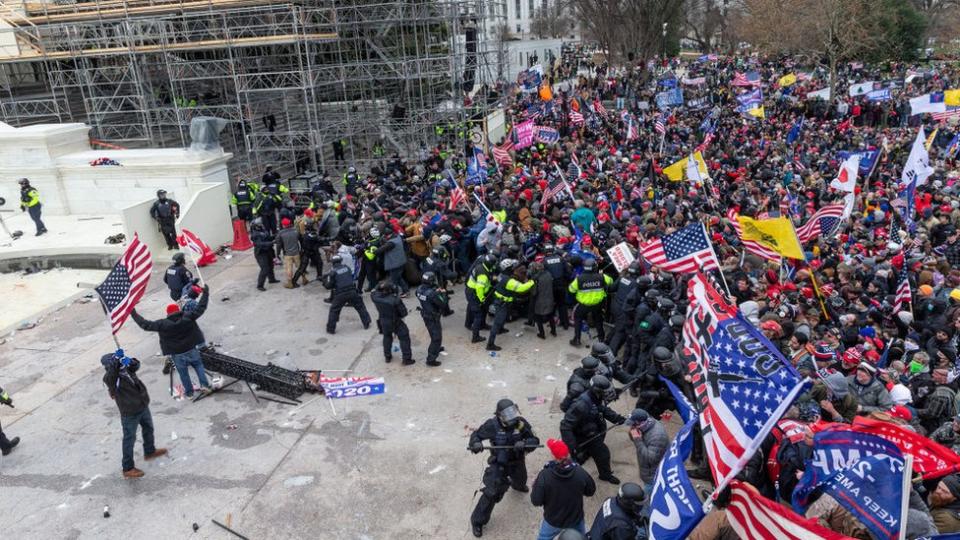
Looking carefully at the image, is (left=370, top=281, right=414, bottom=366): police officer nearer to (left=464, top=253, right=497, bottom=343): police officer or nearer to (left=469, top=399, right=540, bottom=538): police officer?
(left=464, top=253, right=497, bottom=343): police officer

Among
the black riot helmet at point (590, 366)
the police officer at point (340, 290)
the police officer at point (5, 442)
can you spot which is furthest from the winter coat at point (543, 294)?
the police officer at point (5, 442)

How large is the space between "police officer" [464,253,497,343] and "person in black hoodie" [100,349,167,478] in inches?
188

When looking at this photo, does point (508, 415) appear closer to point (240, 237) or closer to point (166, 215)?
point (240, 237)

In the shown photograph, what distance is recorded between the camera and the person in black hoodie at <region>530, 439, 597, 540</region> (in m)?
5.57

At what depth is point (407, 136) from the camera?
23.5 metres

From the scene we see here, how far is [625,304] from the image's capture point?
30.6ft

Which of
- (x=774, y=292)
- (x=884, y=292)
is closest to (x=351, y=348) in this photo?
(x=774, y=292)

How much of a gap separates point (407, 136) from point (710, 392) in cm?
2001

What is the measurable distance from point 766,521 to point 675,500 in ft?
1.92

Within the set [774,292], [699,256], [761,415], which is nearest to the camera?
[761,415]

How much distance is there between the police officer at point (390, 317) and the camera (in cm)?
939

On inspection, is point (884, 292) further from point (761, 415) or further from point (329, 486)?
point (329, 486)

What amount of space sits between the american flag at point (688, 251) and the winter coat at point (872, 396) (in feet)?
7.10

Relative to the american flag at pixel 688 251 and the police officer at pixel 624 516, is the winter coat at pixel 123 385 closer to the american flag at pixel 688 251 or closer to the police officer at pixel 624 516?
the police officer at pixel 624 516
